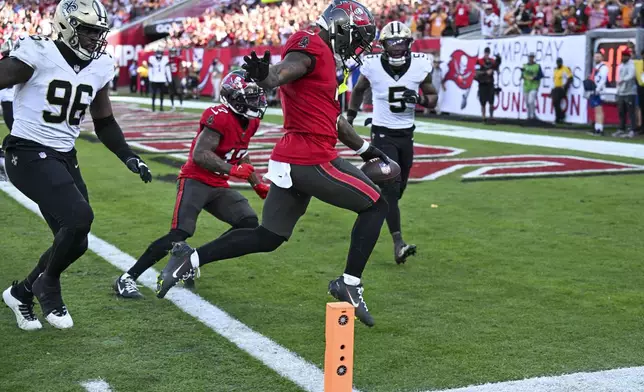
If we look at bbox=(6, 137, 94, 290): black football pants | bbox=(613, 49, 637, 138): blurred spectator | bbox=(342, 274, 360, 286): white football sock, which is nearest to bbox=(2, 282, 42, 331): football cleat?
bbox=(6, 137, 94, 290): black football pants

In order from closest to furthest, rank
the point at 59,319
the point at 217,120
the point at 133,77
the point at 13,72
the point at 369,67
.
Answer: the point at 13,72 < the point at 59,319 < the point at 217,120 < the point at 369,67 < the point at 133,77

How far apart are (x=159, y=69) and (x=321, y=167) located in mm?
21677

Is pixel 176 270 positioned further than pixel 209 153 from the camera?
No

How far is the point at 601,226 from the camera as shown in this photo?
8.65 m

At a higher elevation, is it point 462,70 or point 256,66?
point 256,66

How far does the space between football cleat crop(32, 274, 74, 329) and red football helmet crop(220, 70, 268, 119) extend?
165 centimetres

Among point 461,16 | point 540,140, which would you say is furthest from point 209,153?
point 461,16

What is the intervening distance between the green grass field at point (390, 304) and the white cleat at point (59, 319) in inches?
1.8

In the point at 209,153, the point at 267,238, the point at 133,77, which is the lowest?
the point at 133,77

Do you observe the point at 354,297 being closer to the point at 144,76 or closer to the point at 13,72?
the point at 13,72

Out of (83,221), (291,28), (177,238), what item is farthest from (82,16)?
(291,28)

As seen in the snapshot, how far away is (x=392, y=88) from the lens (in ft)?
24.7

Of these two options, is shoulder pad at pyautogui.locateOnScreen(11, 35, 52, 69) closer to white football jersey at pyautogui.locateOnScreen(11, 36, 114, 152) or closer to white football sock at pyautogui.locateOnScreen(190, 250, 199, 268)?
white football jersey at pyautogui.locateOnScreen(11, 36, 114, 152)

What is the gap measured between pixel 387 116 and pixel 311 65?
258 cm
